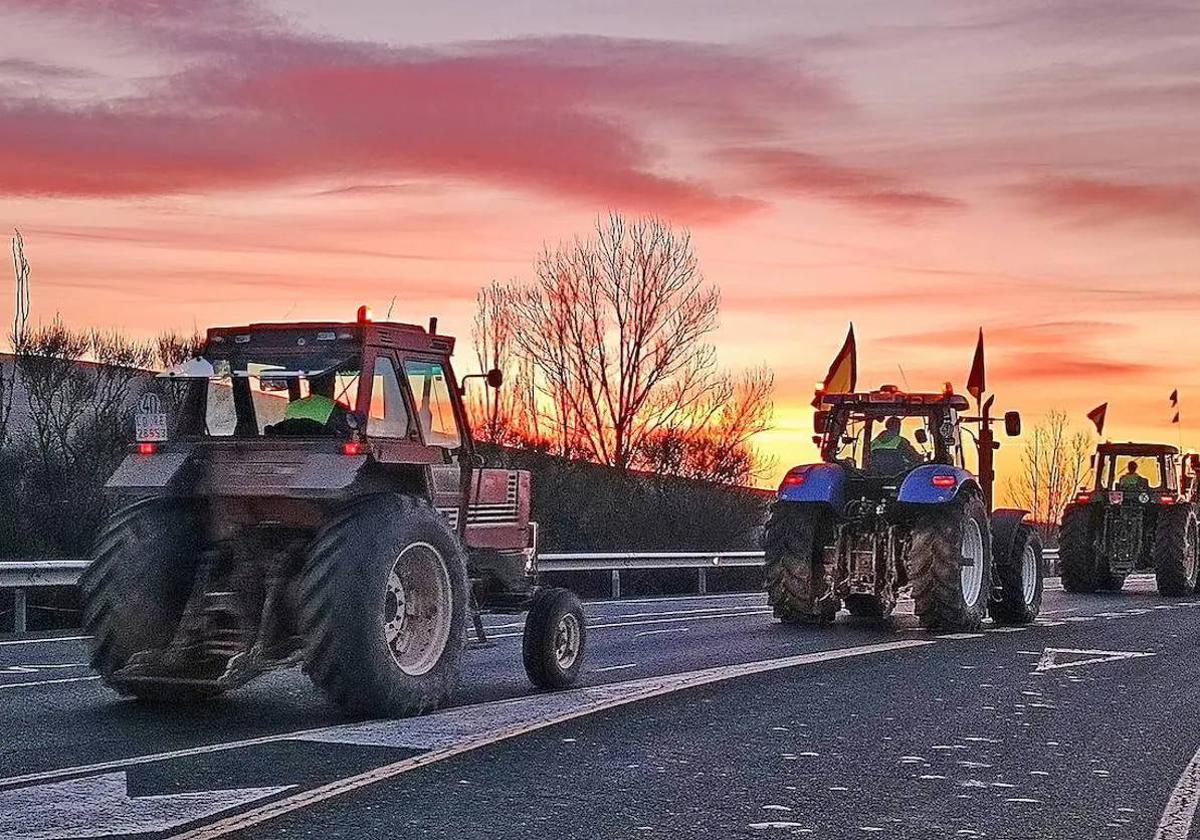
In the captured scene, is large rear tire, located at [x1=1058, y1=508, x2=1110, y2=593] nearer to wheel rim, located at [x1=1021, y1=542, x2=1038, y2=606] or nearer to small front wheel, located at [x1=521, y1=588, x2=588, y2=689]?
wheel rim, located at [x1=1021, y1=542, x2=1038, y2=606]

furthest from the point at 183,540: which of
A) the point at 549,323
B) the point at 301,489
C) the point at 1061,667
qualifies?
the point at 549,323

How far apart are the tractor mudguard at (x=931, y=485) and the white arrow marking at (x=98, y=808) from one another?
36.2ft

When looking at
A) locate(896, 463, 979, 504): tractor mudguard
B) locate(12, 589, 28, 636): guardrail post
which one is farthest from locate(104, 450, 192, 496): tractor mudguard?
locate(896, 463, 979, 504): tractor mudguard

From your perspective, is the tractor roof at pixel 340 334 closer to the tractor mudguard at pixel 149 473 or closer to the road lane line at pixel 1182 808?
the tractor mudguard at pixel 149 473

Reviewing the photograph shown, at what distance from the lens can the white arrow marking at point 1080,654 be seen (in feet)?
50.6

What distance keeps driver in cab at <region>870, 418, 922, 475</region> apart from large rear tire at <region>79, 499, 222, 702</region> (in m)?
10.2

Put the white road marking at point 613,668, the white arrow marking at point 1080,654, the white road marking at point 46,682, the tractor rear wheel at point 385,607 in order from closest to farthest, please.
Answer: the tractor rear wheel at point 385,607 < the white road marking at point 46,682 < the white road marking at point 613,668 < the white arrow marking at point 1080,654

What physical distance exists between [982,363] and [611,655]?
64.1ft

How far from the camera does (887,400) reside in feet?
66.9

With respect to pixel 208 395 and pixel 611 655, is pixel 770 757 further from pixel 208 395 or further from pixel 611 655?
pixel 611 655

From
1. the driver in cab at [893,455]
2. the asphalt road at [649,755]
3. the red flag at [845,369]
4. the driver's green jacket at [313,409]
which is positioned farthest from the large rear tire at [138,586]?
the red flag at [845,369]

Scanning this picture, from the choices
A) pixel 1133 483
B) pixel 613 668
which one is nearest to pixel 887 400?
pixel 613 668

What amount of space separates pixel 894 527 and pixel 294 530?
9.30 m

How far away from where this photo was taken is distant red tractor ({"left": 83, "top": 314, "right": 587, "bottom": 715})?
1086 cm
